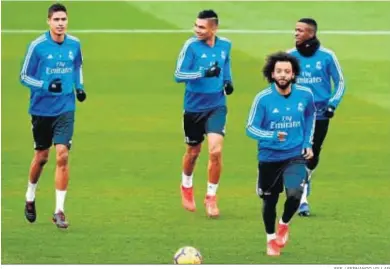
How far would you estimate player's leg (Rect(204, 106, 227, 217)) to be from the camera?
18.1 meters

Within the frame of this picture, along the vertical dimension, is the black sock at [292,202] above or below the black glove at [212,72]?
below

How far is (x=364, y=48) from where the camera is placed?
3275 cm

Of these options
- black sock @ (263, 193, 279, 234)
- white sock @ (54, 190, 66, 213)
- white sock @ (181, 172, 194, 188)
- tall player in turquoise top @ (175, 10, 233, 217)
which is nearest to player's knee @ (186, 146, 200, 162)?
tall player in turquoise top @ (175, 10, 233, 217)

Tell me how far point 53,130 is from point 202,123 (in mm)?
1931

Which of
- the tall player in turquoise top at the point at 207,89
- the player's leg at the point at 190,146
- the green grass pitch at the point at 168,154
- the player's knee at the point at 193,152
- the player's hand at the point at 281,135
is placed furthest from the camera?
the player's knee at the point at 193,152

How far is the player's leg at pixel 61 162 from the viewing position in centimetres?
1728

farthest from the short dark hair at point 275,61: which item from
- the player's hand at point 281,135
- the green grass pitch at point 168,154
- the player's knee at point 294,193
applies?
the green grass pitch at point 168,154

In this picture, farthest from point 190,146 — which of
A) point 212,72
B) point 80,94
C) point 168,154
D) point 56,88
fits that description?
point 168,154

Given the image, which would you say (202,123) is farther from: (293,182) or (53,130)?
(293,182)

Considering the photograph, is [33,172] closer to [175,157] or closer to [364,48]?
[175,157]

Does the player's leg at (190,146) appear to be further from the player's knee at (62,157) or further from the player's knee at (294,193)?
the player's knee at (294,193)

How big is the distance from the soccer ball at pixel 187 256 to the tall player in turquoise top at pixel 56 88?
2.29 metres

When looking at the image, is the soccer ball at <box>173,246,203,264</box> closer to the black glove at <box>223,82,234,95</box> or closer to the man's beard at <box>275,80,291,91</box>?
the man's beard at <box>275,80,291,91</box>

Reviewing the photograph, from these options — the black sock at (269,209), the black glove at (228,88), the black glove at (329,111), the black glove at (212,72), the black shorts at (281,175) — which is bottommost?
the black sock at (269,209)
